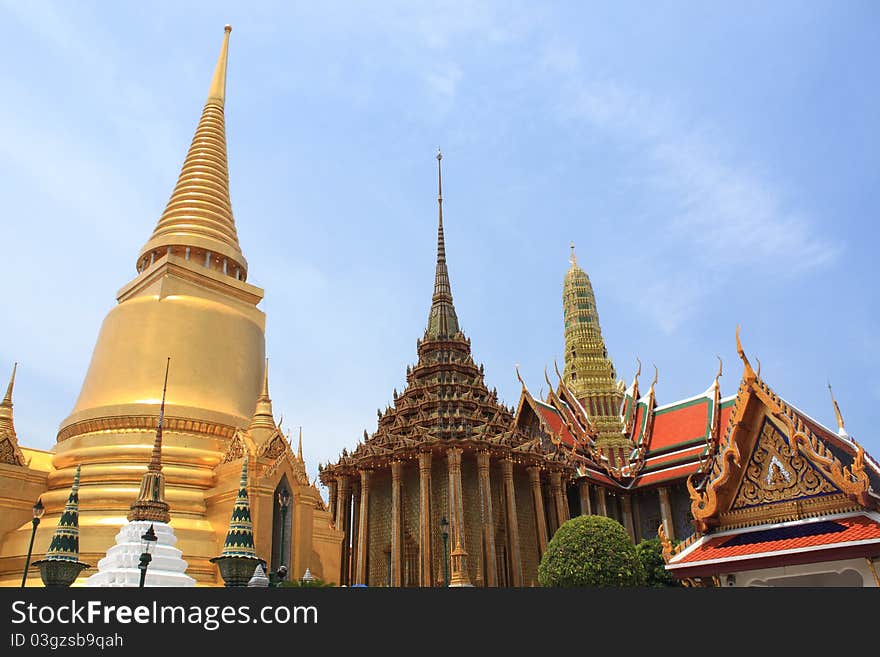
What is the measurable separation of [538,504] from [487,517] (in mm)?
2643

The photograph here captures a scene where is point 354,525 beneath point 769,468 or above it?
above

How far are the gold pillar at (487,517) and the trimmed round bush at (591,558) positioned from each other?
14.6 feet

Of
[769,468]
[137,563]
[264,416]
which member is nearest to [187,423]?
[264,416]

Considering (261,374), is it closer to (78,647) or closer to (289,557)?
(289,557)

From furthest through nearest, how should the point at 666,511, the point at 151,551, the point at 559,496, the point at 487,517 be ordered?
the point at 666,511 → the point at 559,496 → the point at 487,517 → the point at 151,551

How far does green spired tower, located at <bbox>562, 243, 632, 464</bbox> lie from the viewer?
30.1m

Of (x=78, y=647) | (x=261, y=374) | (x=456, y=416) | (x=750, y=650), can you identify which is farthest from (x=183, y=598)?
(x=456, y=416)

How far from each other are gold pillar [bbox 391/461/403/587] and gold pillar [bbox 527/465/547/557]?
473 cm

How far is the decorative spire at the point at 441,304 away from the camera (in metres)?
28.2

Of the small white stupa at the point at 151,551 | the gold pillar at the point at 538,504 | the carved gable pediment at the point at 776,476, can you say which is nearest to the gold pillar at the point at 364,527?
the gold pillar at the point at 538,504

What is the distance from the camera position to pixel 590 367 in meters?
34.1

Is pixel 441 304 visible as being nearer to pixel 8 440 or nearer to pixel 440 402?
pixel 440 402

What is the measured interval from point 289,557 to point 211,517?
2066 millimetres

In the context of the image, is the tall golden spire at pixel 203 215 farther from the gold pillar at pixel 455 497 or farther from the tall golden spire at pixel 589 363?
the tall golden spire at pixel 589 363
